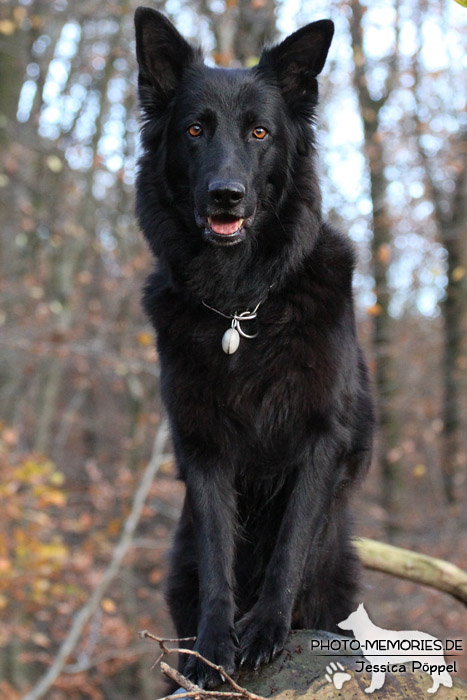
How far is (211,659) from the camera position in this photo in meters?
2.51

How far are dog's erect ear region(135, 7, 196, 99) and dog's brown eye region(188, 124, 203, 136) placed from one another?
274 mm

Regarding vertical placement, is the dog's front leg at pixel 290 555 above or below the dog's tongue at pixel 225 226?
below

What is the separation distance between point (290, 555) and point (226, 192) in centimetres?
141

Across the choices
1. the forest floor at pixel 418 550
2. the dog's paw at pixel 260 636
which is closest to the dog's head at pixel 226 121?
the dog's paw at pixel 260 636

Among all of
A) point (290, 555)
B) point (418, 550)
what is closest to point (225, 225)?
point (290, 555)

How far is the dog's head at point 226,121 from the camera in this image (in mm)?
3018

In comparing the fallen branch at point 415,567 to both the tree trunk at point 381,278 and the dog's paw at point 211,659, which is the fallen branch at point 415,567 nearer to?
the dog's paw at point 211,659

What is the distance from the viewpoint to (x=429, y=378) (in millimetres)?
13609

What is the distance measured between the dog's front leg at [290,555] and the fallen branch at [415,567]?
748mm

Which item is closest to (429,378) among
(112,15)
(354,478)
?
(112,15)

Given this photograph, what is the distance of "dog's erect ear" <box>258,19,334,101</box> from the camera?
3.19 meters

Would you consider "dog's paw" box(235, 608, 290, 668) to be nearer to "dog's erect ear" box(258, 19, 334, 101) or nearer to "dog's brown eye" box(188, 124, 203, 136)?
"dog's brown eye" box(188, 124, 203, 136)

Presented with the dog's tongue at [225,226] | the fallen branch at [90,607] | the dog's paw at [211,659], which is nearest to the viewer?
the dog's paw at [211,659]

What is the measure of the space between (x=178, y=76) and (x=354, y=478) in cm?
197
